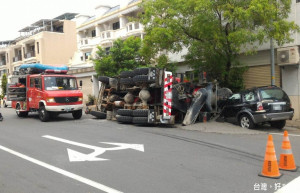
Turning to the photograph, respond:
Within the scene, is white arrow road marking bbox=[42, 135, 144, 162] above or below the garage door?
below

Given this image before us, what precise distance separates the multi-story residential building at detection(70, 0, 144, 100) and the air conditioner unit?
1629cm

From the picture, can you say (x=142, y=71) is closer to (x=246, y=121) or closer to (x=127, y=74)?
(x=127, y=74)

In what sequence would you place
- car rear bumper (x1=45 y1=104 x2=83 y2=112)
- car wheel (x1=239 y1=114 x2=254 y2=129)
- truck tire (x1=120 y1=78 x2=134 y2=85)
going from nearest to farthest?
car wheel (x1=239 y1=114 x2=254 y2=129) → truck tire (x1=120 y1=78 x2=134 y2=85) → car rear bumper (x1=45 y1=104 x2=83 y2=112)

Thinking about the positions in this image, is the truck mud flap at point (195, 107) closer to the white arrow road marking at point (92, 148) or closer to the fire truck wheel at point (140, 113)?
the fire truck wheel at point (140, 113)

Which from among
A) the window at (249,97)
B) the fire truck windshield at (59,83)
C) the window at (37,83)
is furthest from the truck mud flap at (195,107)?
the window at (37,83)

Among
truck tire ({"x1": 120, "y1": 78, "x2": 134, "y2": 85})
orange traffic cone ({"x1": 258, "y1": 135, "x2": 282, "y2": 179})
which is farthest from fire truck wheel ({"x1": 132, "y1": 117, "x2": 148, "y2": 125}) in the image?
orange traffic cone ({"x1": 258, "y1": 135, "x2": 282, "y2": 179})

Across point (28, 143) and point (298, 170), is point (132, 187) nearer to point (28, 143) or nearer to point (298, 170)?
point (298, 170)

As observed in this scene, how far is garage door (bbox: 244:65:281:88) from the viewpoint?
1535cm

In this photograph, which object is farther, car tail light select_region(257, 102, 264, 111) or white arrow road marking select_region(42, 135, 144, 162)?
car tail light select_region(257, 102, 264, 111)

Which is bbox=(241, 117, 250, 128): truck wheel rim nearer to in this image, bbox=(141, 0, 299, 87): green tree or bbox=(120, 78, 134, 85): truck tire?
bbox=(141, 0, 299, 87): green tree

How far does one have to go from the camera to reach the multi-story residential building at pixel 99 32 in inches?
1200

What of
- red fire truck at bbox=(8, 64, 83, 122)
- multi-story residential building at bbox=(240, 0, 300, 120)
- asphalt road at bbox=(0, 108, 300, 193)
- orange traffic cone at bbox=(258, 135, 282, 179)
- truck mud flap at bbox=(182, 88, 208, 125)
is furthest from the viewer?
red fire truck at bbox=(8, 64, 83, 122)

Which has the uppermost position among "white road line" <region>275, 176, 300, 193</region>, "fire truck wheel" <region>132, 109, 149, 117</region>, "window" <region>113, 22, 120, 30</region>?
"window" <region>113, 22, 120, 30</region>

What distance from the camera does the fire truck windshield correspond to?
1490 centimetres
